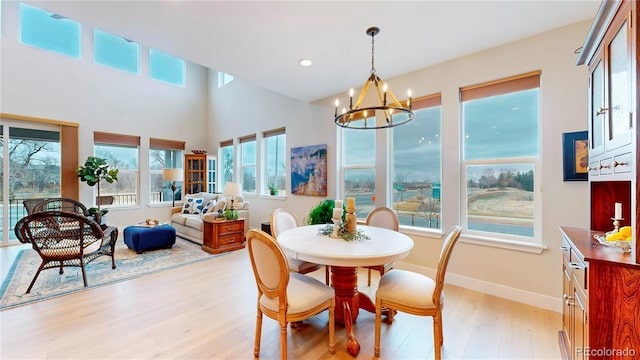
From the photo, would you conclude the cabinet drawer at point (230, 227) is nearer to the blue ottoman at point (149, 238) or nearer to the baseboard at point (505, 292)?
the blue ottoman at point (149, 238)

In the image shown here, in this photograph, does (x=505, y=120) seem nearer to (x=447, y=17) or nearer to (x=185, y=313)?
(x=447, y=17)

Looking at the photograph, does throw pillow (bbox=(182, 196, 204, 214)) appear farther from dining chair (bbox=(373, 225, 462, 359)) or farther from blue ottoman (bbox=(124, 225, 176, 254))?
dining chair (bbox=(373, 225, 462, 359))

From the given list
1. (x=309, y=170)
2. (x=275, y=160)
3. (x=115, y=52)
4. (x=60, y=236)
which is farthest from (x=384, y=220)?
(x=115, y=52)

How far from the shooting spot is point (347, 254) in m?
1.75

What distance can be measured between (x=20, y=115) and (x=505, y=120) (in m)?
7.90

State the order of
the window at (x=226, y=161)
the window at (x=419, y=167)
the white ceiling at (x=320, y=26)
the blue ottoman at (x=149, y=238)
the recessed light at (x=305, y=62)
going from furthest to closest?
the window at (x=226, y=161)
the blue ottoman at (x=149, y=238)
the window at (x=419, y=167)
the recessed light at (x=305, y=62)
the white ceiling at (x=320, y=26)

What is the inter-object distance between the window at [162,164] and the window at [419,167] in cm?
536

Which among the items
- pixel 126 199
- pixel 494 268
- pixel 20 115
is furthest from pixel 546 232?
pixel 20 115

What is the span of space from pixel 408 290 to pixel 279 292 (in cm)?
92

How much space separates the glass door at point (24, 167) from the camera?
4.72m

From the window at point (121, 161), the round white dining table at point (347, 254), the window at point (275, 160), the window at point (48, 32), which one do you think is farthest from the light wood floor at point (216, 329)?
the window at point (48, 32)

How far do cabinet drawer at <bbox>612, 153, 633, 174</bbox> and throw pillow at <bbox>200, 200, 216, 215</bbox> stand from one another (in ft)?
18.3

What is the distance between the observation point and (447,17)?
2320 millimetres

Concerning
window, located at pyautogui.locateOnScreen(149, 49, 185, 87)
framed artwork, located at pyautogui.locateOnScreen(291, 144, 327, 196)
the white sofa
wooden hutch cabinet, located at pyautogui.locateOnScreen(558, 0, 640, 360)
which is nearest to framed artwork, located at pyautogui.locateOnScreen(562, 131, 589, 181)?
wooden hutch cabinet, located at pyautogui.locateOnScreen(558, 0, 640, 360)
